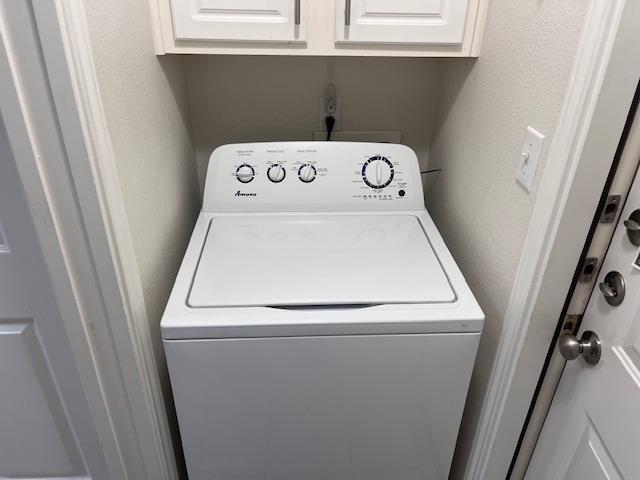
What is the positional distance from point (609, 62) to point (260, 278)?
0.76 meters

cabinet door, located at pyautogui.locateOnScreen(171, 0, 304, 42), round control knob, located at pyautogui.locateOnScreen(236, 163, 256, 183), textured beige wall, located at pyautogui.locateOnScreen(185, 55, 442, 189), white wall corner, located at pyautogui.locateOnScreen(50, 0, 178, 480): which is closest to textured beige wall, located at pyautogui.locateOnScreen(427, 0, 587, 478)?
textured beige wall, located at pyautogui.locateOnScreen(185, 55, 442, 189)

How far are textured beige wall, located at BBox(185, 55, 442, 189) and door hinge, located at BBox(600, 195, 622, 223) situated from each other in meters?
0.86

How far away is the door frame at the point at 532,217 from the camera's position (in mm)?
748

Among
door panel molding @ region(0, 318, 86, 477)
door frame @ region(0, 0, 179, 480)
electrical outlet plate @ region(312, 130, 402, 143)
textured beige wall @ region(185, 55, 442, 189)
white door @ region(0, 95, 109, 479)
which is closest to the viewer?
door frame @ region(0, 0, 179, 480)

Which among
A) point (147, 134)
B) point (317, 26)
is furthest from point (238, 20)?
point (147, 134)

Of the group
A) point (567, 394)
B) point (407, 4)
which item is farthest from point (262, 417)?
point (407, 4)

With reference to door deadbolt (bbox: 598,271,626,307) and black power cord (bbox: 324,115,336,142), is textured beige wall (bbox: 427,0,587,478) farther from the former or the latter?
black power cord (bbox: 324,115,336,142)

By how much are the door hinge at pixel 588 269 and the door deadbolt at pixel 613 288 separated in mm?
32

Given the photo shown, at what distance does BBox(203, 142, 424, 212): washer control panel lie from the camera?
1.40m

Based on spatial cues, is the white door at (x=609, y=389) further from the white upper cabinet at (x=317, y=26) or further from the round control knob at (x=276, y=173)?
the round control knob at (x=276, y=173)

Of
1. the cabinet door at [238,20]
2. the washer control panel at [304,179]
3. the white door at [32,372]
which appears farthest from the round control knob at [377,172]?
the white door at [32,372]

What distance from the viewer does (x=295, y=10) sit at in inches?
46.6

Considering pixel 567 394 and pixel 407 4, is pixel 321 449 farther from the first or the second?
pixel 407 4

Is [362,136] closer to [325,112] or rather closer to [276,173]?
[325,112]
